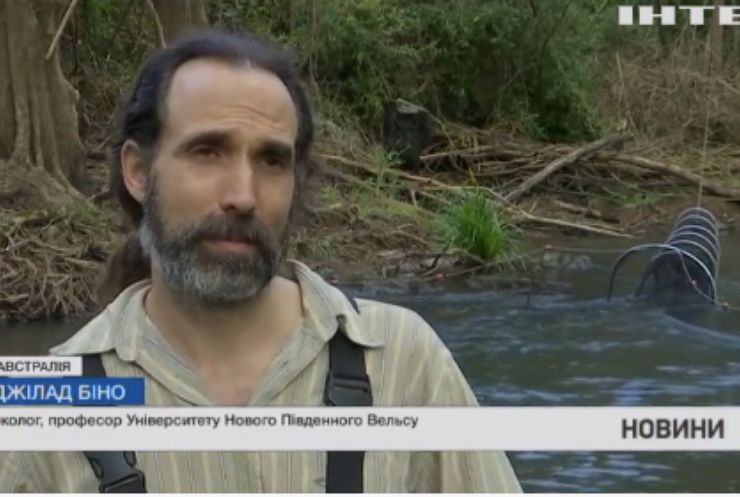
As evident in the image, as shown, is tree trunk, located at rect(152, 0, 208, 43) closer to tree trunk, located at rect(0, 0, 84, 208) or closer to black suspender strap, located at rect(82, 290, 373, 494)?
tree trunk, located at rect(0, 0, 84, 208)

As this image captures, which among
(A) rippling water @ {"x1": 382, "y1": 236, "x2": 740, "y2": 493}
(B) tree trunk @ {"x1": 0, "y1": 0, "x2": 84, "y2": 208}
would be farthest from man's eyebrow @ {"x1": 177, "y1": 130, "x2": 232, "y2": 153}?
(B) tree trunk @ {"x1": 0, "y1": 0, "x2": 84, "y2": 208}

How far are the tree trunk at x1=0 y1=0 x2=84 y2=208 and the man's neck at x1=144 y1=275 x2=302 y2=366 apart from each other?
324cm

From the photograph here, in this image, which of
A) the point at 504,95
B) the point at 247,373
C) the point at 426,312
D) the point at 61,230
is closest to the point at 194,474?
the point at 247,373

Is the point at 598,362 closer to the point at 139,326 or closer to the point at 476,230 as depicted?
the point at 476,230

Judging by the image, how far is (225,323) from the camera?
0.88 metres

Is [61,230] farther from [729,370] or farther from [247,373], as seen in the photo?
[247,373]

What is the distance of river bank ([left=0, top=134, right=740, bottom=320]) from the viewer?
13.2ft

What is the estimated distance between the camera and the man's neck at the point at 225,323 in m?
0.87

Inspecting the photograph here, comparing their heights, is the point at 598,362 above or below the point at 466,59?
below

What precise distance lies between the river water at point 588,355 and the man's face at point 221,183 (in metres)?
1.07

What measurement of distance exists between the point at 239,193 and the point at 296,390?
0.12 metres

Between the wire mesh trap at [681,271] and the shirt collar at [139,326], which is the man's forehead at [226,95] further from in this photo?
the wire mesh trap at [681,271]

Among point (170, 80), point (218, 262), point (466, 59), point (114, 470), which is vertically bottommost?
point (466, 59)

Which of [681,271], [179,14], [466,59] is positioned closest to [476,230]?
[681,271]
